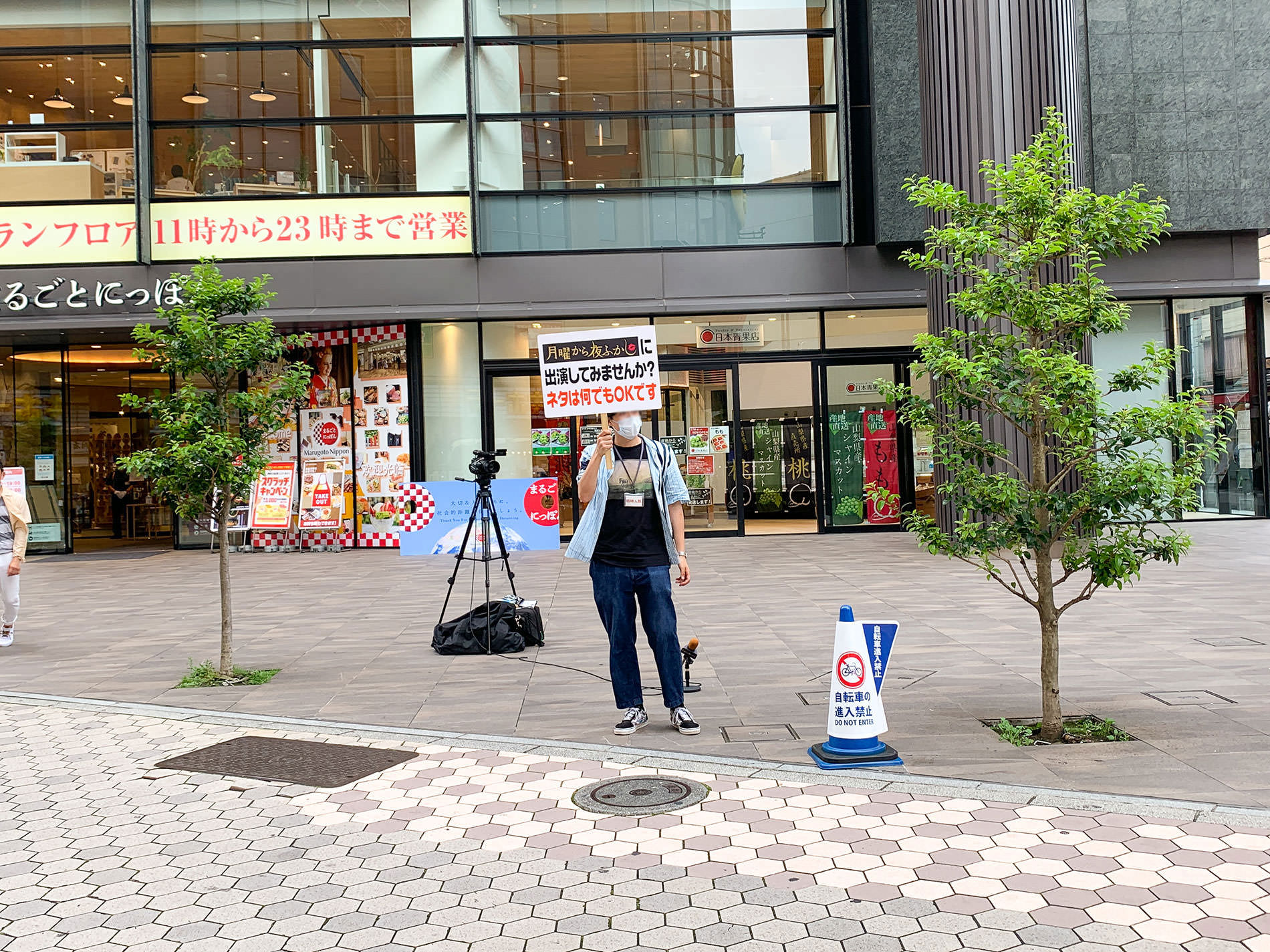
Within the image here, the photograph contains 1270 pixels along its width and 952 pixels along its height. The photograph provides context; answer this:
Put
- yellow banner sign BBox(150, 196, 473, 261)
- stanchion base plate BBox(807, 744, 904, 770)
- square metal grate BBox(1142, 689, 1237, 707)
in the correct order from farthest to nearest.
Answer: yellow banner sign BBox(150, 196, 473, 261), square metal grate BBox(1142, 689, 1237, 707), stanchion base plate BBox(807, 744, 904, 770)

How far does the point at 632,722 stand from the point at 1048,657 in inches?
92.9

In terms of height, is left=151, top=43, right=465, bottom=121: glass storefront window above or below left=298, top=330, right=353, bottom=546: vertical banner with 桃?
above

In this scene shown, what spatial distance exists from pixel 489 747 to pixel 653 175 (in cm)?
1379

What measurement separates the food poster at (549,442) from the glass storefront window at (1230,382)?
1097 cm

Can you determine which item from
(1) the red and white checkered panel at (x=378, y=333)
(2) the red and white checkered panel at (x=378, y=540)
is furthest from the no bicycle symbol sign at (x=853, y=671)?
(1) the red and white checkered panel at (x=378, y=333)

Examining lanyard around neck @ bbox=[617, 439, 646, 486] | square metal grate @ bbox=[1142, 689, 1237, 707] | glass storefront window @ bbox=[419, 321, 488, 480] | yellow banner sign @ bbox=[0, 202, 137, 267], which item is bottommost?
square metal grate @ bbox=[1142, 689, 1237, 707]

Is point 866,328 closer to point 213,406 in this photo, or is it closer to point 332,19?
point 332,19

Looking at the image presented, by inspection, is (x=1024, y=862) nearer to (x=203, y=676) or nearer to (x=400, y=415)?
(x=203, y=676)

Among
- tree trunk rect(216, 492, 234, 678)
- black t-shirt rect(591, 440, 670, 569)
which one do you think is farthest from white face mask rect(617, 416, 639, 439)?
tree trunk rect(216, 492, 234, 678)

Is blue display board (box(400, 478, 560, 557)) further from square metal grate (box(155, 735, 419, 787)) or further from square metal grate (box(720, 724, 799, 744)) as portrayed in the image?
square metal grate (box(720, 724, 799, 744))

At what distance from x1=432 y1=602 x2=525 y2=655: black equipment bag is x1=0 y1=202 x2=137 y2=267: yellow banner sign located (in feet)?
38.8

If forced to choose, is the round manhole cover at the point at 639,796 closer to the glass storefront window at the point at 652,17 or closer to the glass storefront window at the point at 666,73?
the glass storefront window at the point at 666,73

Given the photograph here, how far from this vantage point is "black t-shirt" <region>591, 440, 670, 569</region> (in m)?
6.10

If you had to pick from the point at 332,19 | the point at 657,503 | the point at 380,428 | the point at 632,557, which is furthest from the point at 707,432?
the point at 632,557
